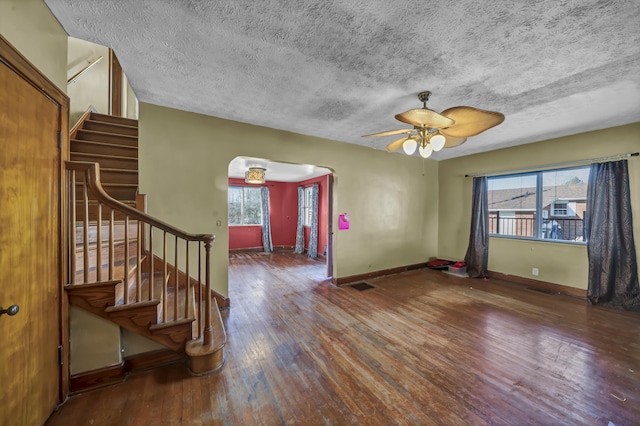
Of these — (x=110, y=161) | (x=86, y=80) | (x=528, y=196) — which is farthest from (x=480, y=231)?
(x=86, y=80)

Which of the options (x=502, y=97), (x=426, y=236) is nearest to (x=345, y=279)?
(x=426, y=236)

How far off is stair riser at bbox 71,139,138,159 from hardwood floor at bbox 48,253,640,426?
2.51 meters

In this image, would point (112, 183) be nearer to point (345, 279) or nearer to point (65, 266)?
point (65, 266)

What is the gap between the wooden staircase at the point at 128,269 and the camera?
173 centimetres

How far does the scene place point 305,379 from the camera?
6.26ft

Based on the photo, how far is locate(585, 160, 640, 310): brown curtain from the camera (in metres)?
3.28

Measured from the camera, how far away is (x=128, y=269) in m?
1.92

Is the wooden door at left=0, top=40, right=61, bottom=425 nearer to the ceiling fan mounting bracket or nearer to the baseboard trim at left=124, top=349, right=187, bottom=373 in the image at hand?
the baseboard trim at left=124, top=349, right=187, bottom=373

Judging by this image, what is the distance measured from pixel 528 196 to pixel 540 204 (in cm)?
22

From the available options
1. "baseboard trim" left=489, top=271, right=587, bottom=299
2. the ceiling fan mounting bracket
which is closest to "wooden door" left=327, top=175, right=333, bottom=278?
the ceiling fan mounting bracket

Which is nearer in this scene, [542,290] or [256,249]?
[542,290]

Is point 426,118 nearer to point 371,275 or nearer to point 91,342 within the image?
point 91,342

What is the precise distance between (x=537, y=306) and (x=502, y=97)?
2857 mm

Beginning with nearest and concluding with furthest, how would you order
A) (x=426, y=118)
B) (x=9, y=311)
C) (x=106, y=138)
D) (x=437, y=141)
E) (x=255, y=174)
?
(x=9, y=311), (x=426, y=118), (x=437, y=141), (x=106, y=138), (x=255, y=174)
